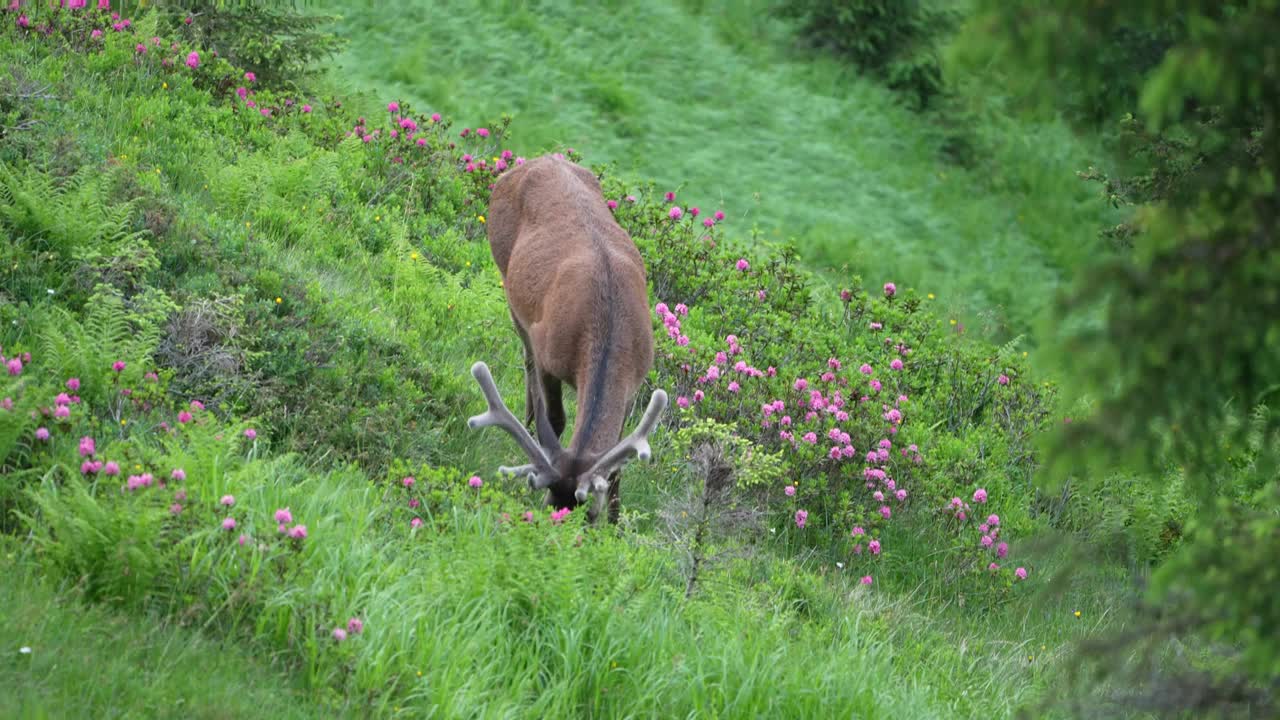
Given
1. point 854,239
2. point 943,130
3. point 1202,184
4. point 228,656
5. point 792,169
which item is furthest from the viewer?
point 943,130

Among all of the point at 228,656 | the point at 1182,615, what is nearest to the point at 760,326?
the point at 228,656

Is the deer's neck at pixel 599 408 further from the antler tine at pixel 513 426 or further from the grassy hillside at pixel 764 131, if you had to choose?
the grassy hillside at pixel 764 131

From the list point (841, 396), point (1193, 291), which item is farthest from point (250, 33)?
point (1193, 291)

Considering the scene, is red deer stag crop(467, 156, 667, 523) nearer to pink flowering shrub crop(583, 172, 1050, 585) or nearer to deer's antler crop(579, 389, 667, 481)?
deer's antler crop(579, 389, 667, 481)

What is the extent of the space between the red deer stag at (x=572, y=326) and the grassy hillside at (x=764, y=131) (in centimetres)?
623

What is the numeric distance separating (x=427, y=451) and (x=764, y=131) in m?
12.3

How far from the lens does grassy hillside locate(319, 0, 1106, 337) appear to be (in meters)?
17.1

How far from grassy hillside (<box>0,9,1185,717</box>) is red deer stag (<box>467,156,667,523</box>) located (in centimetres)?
39

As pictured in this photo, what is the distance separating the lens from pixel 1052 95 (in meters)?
3.20

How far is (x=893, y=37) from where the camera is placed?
20.2 metres

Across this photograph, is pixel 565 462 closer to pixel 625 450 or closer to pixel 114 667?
pixel 625 450

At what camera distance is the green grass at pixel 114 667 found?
14.3ft

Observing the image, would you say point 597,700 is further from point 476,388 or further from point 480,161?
point 480,161

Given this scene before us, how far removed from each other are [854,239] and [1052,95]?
13.9m
